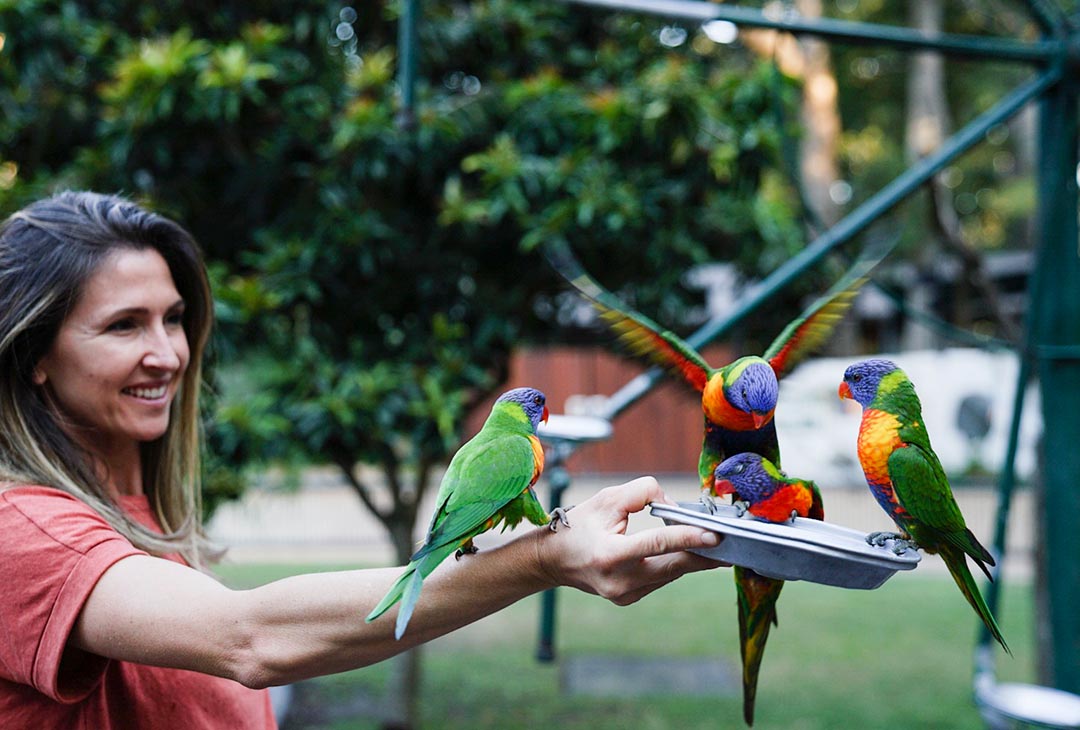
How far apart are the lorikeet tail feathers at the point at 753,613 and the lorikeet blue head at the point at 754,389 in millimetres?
207

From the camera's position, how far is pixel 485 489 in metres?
0.99

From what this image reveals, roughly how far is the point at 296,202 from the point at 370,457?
41.8 inches

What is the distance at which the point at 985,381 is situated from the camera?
12320 millimetres

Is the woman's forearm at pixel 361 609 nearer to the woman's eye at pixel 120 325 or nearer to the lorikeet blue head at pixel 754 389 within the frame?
the lorikeet blue head at pixel 754 389

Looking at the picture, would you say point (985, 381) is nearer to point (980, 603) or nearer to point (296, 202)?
point (296, 202)

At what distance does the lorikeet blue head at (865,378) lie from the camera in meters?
0.98

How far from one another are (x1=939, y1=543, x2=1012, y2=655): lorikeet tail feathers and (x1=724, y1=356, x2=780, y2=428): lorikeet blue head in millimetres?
254

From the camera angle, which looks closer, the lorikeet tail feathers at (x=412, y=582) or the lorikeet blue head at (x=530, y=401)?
the lorikeet tail feathers at (x=412, y=582)

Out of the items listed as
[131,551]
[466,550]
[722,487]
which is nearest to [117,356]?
[131,551]

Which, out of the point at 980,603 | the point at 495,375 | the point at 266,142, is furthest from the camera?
the point at 495,375

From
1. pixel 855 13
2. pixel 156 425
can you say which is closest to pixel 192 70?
pixel 156 425

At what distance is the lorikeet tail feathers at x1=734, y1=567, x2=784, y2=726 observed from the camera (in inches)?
41.6

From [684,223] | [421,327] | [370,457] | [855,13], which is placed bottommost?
[370,457]

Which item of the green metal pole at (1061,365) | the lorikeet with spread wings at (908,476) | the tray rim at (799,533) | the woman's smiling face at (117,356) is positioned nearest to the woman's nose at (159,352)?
the woman's smiling face at (117,356)
